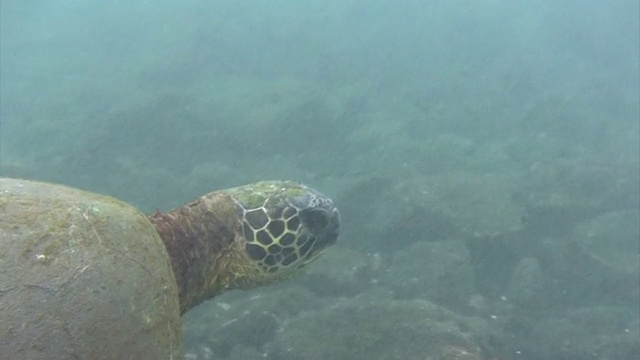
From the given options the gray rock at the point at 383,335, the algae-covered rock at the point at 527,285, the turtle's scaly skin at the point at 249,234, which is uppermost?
the turtle's scaly skin at the point at 249,234

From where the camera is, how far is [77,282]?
2.61m

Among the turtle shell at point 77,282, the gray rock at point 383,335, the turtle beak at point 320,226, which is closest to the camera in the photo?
the turtle shell at point 77,282

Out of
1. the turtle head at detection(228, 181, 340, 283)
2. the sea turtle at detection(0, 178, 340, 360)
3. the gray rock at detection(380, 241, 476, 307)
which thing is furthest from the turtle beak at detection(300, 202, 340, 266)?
the gray rock at detection(380, 241, 476, 307)

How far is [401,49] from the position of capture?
18.9 metres

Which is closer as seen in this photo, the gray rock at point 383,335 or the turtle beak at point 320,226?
the turtle beak at point 320,226

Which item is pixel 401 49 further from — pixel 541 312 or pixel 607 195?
pixel 541 312

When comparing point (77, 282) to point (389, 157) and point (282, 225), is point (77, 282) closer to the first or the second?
point (282, 225)

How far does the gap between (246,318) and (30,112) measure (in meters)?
10.1

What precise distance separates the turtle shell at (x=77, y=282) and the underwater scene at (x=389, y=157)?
14cm

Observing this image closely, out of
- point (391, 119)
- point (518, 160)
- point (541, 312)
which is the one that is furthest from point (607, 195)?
point (391, 119)

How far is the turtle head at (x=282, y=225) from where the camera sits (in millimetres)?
4328

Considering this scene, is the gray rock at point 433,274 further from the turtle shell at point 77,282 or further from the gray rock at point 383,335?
the turtle shell at point 77,282

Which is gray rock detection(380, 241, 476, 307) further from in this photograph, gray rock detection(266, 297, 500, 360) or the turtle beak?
the turtle beak

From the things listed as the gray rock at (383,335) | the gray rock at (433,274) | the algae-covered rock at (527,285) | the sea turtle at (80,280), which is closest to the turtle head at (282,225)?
the gray rock at (383,335)
